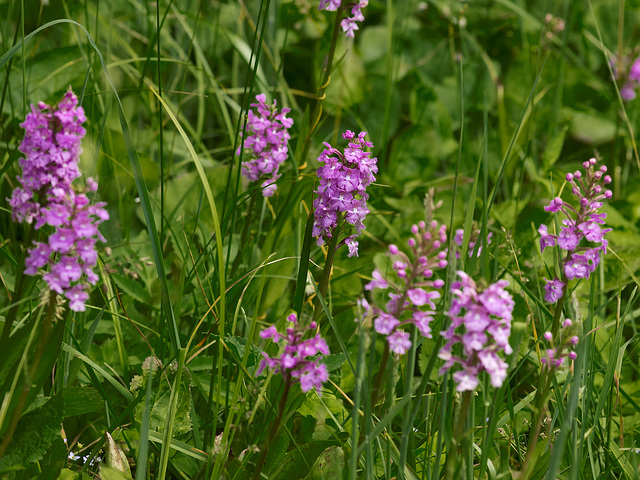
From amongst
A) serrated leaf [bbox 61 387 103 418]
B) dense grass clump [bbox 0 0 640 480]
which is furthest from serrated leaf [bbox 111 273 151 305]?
serrated leaf [bbox 61 387 103 418]

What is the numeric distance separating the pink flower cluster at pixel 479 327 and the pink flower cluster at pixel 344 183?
510 mm

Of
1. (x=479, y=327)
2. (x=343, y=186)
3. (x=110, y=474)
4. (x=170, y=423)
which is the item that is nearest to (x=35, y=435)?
(x=110, y=474)

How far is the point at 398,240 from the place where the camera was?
2957 millimetres

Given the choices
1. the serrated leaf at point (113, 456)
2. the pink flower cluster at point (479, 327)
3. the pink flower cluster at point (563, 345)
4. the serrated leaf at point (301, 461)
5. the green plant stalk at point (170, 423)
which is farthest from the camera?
the serrated leaf at point (301, 461)

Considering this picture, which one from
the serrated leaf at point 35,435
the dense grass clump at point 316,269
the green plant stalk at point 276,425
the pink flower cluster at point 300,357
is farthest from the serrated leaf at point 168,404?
the pink flower cluster at point 300,357

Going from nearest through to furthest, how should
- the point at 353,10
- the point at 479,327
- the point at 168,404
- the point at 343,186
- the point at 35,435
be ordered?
1. the point at 479,327
2. the point at 35,435
3. the point at 343,186
4. the point at 168,404
5. the point at 353,10

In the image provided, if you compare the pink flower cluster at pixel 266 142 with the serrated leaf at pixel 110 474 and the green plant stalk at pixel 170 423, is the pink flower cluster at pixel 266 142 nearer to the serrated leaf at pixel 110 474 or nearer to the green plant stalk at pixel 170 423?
the green plant stalk at pixel 170 423

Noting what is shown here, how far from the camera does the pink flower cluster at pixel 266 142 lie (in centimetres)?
240

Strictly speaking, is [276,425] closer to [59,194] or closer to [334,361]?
[334,361]

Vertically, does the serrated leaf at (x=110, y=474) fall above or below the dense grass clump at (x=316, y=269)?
below

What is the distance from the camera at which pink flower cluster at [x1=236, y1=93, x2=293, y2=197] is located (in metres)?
2.40

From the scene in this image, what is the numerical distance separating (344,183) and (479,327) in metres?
0.63

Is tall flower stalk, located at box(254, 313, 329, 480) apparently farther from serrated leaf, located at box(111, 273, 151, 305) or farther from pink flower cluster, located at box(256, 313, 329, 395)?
serrated leaf, located at box(111, 273, 151, 305)

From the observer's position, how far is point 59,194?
1.28 m
